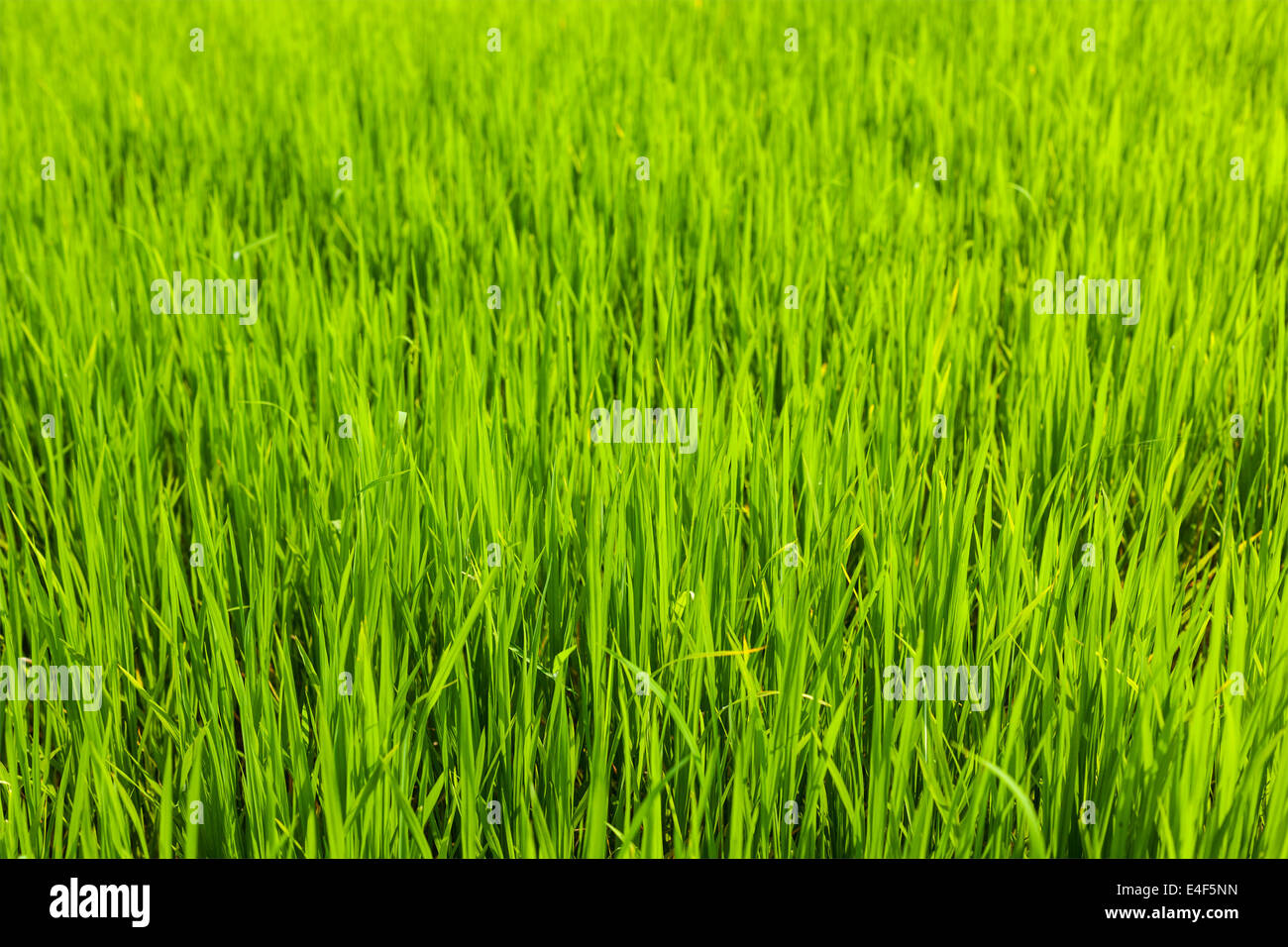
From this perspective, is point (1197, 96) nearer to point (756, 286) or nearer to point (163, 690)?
point (756, 286)

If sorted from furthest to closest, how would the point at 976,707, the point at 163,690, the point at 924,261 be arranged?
the point at 924,261
the point at 163,690
the point at 976,707

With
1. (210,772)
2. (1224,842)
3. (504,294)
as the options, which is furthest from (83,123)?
(1224,842)

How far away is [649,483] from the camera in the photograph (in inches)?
50.4

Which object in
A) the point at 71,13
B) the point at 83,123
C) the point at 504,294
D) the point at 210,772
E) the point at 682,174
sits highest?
the point at 71,13

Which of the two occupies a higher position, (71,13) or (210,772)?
(71,13)

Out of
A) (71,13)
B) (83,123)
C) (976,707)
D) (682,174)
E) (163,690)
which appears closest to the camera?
(976,707)

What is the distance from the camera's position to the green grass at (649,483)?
3.33 ft

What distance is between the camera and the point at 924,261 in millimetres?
1990

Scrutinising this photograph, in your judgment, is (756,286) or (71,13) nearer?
(756,286)

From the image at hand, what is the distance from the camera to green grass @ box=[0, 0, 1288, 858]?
1016 mm

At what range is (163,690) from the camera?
4.01 ft

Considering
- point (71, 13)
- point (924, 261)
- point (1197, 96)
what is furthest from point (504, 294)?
point (71, 13)
